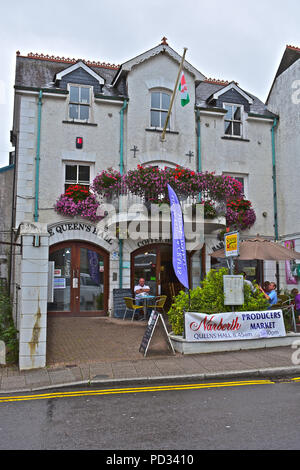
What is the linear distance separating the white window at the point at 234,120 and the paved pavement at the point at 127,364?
33.7 feet

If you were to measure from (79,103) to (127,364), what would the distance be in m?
10.6

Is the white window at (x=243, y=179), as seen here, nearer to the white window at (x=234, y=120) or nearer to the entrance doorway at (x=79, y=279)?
the white window at (x=234, y=120)

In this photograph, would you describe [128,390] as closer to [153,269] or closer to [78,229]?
[78,229]

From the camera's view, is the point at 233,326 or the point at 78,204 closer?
the point at 233,326

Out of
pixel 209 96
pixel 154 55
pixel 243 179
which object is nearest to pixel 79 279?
pixel 243 179

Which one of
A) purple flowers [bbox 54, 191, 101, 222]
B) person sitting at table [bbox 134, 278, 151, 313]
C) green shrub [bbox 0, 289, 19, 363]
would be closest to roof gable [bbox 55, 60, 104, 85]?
purple flowers [bbox 54, 191, 101, 222]

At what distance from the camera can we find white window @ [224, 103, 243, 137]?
1712 cm

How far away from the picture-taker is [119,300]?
1427cm

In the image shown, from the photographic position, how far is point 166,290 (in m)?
15.5

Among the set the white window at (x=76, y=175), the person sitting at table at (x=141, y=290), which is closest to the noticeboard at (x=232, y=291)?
the person sitting at table at (x=141, y=290)

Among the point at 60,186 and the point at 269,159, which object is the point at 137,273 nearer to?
the point at 60,186

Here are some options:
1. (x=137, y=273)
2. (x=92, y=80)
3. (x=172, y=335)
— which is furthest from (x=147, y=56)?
(x=172, y=335)

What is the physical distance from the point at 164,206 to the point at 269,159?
6.26 metres

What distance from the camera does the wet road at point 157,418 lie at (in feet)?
14.3
